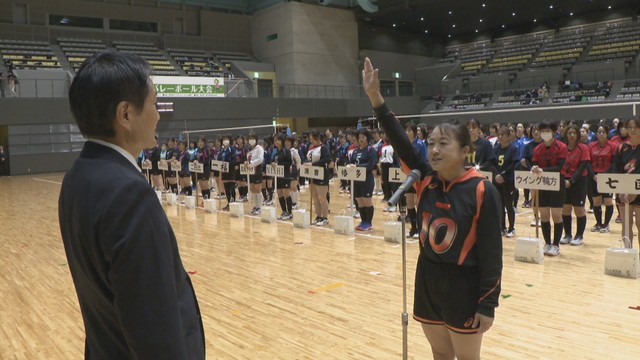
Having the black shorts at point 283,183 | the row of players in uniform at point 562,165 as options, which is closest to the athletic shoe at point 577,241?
the row of players in uniform at point 562,165

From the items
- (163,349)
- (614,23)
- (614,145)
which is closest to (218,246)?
(614,145)

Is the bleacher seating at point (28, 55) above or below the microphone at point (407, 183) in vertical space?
above

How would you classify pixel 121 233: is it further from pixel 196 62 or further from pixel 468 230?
pixel 196 62

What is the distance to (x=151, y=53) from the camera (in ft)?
90.4

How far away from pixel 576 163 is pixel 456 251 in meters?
4.84

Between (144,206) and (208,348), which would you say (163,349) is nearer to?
(144,206)

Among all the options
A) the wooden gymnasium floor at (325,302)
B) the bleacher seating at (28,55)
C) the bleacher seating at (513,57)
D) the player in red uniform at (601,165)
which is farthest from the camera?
the bleacher seating at (513,57)

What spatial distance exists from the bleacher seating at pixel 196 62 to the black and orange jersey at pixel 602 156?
2271 centimetres

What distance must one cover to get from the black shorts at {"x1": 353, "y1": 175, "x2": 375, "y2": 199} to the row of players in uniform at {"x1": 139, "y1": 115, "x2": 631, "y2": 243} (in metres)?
0.02

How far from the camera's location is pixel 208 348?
12.2 ft

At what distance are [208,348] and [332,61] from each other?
1082 inches

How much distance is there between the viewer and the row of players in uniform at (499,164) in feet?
20.4

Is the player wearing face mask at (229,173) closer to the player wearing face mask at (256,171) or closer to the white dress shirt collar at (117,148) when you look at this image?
the player wearing face mask at (256,171)

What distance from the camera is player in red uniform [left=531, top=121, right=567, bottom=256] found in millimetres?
6043
